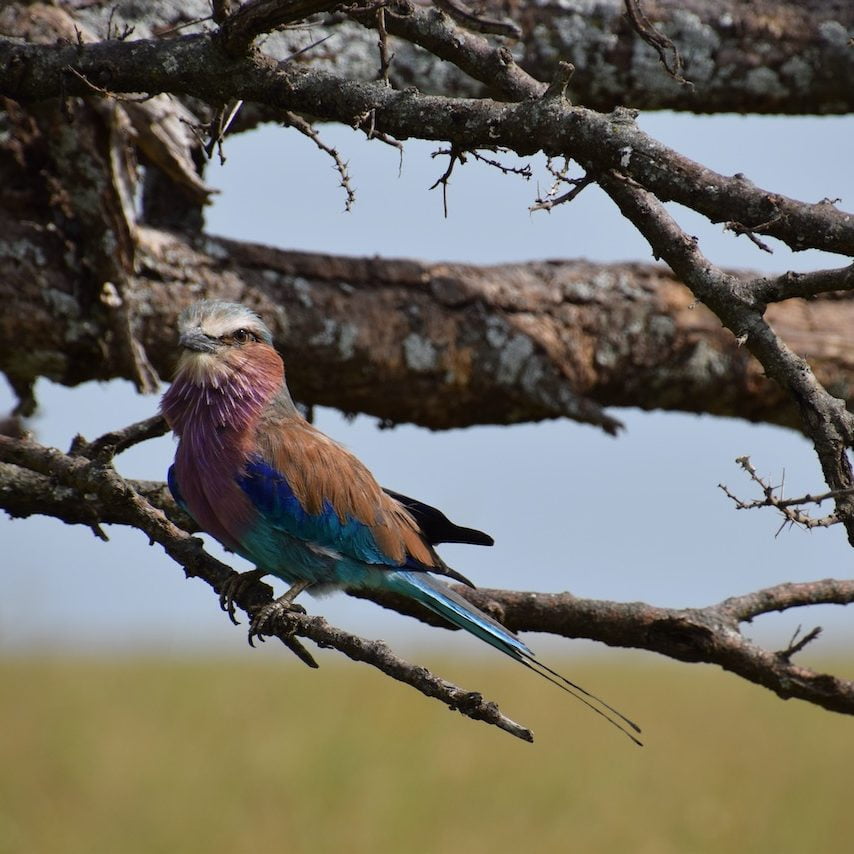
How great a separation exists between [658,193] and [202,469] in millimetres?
1737

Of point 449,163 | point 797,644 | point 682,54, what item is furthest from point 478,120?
point 682,54

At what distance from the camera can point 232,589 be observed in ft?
12.0

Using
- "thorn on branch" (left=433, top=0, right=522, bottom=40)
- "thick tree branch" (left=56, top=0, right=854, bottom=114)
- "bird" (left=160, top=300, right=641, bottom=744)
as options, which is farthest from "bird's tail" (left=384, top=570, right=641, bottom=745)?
"thick tree branch" (left=56, top=0, right=854, bottom=114)

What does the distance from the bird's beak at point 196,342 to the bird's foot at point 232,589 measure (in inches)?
30.3

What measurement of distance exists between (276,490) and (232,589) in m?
0.36

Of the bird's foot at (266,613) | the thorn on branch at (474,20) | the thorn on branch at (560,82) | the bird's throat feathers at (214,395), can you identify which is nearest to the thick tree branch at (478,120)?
the thorn on branch at (560,82)

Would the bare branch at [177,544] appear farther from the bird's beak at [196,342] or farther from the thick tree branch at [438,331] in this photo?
the thick tree branch at [438,331]

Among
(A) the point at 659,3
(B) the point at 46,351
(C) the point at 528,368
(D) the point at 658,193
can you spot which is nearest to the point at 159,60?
(D) the point at 658,193

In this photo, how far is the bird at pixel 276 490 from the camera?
3.79 meters

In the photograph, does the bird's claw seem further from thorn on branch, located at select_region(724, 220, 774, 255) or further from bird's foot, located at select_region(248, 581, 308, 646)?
thorn on branch, located at select_region(724, 220, 774, 255)

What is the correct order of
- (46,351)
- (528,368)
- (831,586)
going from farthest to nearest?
(528,368) < (46,351) < (831,586)

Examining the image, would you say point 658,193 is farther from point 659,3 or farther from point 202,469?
point 659,3

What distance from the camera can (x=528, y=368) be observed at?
5.26m

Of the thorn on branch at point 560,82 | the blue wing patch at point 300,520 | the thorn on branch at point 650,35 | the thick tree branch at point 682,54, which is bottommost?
the blue wing patch at point 300,520
